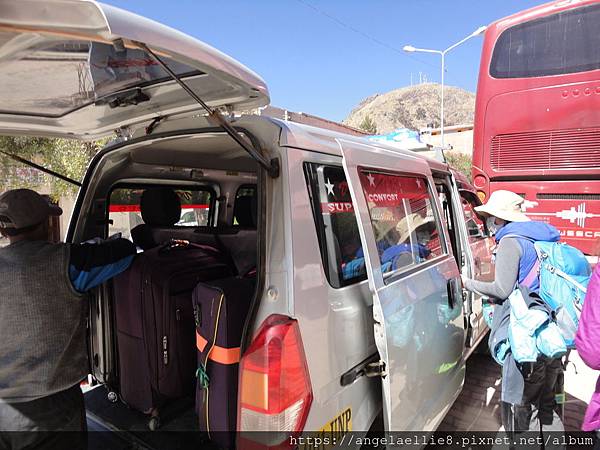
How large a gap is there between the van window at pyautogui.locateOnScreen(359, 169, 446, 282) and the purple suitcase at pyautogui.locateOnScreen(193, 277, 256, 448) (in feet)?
2.27

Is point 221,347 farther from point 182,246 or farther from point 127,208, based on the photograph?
point 127,208

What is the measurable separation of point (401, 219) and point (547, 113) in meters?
4.67

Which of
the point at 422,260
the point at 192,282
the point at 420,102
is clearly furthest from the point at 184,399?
the point at 420,102

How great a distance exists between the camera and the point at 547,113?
18.2 ft

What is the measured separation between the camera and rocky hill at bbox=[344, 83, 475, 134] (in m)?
110

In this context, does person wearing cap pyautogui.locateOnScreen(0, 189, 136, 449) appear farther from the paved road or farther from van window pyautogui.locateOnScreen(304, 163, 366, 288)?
the paved road

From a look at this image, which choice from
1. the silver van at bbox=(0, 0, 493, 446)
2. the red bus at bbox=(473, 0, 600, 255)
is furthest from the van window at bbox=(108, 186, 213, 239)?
the red bus at bbox=(473, 0, 600, 255)

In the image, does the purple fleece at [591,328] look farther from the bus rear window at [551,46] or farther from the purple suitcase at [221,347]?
the bus rear window at [551,46]

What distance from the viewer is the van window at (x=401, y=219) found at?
1942 millimetres

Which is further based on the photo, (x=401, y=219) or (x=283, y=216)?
(x=401, y=219)

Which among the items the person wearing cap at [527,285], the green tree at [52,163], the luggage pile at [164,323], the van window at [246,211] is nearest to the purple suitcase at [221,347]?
the luggage pile at [164,323]

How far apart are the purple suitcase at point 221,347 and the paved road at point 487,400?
221cm

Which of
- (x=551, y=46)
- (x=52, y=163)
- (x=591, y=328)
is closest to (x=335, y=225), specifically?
(x=591, y=328)

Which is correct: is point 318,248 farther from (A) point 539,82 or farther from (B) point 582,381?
(A) point 539,82
